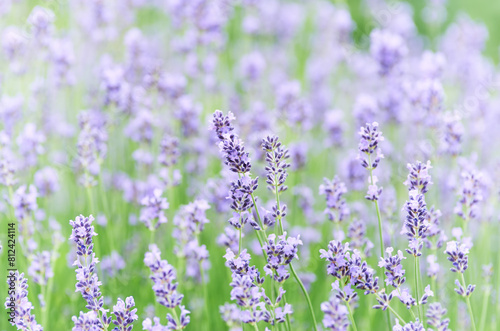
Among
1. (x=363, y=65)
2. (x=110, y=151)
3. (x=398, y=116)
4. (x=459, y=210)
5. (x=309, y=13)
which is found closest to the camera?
(x=459, y=210)

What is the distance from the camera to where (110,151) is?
361cm

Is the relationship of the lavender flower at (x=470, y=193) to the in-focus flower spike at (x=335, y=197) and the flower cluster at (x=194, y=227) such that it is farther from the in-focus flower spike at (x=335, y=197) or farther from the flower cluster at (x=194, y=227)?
the flower cluster at (x=194, y=227)

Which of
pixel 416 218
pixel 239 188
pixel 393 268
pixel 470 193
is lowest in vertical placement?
pixel 393 268

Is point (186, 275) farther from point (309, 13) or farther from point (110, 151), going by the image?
point (309, 13)

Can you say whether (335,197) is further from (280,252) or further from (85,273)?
(85,273)

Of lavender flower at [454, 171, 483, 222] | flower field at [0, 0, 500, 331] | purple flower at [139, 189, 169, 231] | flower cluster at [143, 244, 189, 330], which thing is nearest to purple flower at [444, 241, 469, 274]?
flower field at [0, 0, 500, 331]

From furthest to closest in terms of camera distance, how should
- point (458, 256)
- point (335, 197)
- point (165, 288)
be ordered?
point (335, 197)
point (458, 256)
point (165, 288)

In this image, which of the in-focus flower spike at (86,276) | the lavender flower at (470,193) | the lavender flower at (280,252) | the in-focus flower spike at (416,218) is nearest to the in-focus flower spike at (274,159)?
the lavender flower at (280,252)

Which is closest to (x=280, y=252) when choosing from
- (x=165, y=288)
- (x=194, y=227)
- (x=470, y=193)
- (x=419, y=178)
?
(x=165, y=288)

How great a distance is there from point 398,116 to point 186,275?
1.45 meters

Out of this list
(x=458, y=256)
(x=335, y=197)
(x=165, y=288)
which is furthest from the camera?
(x=335, y=197)

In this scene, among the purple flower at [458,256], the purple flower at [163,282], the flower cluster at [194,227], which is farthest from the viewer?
the flower cluster at [194,227]

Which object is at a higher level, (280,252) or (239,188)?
(239,188)

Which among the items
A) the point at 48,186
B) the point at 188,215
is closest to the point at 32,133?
the point at 48,186
